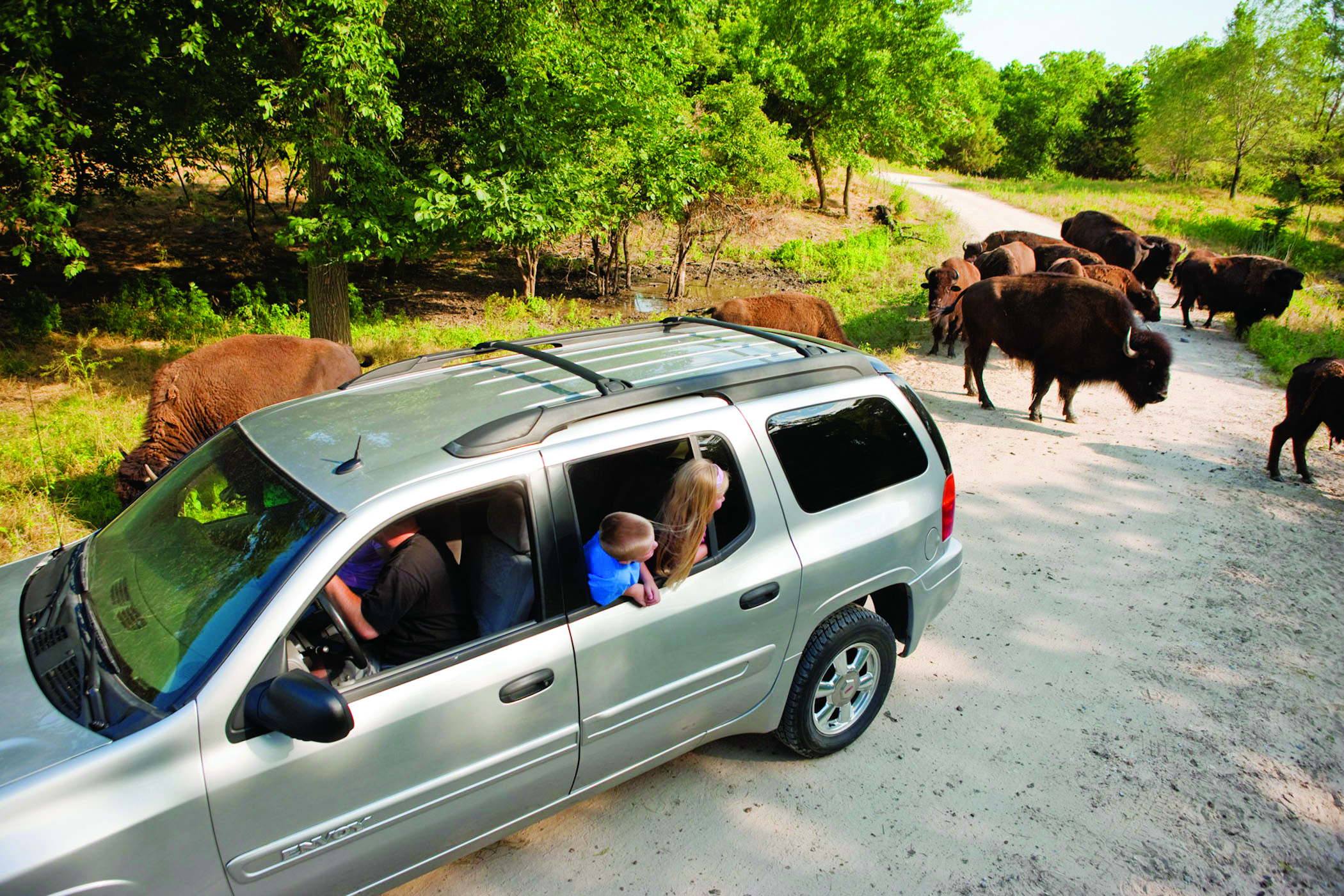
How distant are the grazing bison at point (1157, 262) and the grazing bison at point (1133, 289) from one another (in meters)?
5.30

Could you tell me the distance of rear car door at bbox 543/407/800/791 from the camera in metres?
2.99

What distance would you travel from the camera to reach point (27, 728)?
7.42ft

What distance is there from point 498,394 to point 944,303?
36.4 feet

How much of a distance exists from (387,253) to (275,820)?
8.10 metres

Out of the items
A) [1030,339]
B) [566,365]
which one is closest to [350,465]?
[566,365]

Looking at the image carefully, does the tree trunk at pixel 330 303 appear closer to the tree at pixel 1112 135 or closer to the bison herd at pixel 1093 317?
the bison herd at pixel 1093 317

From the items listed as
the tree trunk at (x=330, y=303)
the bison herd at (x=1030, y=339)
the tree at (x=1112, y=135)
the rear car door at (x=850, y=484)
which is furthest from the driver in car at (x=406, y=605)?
the tree at (x=1112, y=135)

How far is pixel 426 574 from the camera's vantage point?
2.87 m

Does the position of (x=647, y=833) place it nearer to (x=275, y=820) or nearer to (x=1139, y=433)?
(x=275, y=820)

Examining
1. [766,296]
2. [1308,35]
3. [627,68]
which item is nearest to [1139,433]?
[766,296]

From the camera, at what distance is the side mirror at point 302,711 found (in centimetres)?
218

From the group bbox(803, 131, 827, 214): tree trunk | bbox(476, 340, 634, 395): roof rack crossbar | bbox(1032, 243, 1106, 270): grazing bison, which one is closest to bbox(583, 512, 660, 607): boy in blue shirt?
bbox(476, 340, 634, 395): roof rack crossbar

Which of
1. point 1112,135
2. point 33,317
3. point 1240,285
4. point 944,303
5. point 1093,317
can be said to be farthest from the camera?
point 1112,135

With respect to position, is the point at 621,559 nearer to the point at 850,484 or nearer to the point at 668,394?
the point at 668,394
